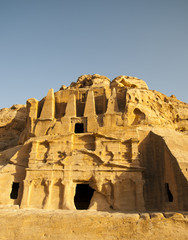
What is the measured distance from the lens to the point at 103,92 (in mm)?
19969

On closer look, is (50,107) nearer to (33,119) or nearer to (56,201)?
(33,119)

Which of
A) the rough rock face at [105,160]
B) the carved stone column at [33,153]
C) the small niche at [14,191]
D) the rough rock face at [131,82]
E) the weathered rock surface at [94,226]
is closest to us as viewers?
the weathered rock surface at [94,226]

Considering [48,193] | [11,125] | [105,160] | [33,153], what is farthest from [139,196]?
[11,125]

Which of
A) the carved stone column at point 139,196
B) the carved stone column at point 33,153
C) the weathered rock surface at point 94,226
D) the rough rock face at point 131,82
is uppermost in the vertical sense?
the rough rock face at point 131,82

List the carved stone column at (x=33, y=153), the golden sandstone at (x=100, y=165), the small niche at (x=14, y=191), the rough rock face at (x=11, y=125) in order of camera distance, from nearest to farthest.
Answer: the golden sandstone at (x=100, y=165) < the carved stone column at (x=33, y=153) < the small niche at (x=14, y=191) < the rough rock face at (x=11, y=125)

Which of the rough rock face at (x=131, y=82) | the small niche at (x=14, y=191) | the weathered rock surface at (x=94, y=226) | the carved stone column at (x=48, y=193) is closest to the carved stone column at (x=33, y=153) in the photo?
Result: the carved stone column at (x=48, y=193)

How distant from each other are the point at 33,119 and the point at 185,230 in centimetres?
1463

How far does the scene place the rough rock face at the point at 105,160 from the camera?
44.2ft

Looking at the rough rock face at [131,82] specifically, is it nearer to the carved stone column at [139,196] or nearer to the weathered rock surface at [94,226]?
the carved stone column at [139,196]

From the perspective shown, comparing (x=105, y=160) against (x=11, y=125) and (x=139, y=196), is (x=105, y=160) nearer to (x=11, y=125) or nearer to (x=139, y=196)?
(x=139, y=196)

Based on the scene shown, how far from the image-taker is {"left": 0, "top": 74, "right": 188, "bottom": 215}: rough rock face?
13.5m

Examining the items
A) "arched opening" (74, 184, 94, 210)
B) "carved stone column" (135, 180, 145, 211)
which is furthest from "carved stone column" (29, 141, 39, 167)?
"carved stone column" (135, 180, 145, 211)

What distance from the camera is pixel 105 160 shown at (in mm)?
14641

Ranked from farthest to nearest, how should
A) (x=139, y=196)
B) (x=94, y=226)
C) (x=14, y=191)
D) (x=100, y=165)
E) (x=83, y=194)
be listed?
(x=83, y=194), (x=14, y=191), (x=100, y=165), (x=139, y=196), (x=94, y=226)
